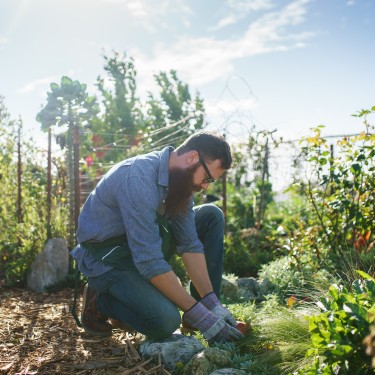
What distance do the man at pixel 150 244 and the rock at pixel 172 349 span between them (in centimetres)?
5

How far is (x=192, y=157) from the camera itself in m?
2.68

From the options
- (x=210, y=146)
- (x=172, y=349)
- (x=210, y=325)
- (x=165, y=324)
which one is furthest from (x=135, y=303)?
(x=210, y=146)

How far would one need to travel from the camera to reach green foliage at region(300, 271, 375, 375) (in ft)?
5.72

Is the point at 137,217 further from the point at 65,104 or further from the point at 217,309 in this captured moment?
the point at 65,104

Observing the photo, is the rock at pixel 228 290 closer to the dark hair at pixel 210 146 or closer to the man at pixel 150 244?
the man at pixel 150 244

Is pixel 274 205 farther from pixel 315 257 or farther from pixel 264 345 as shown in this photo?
pixel 264 345

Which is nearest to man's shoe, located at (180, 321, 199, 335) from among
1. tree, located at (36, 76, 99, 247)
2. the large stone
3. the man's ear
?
the man's ear

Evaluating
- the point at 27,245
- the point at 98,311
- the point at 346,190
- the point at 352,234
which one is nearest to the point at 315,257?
the point at 352,234

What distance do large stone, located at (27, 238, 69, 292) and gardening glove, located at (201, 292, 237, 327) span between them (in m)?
2.42

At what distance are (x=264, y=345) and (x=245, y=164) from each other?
6673mm

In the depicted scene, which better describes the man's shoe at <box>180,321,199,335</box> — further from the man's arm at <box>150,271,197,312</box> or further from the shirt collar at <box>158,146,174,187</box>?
the shirt collar at <box>158,146,174,187</box>

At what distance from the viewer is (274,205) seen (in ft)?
28.7

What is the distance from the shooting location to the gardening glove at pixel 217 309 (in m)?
2.69

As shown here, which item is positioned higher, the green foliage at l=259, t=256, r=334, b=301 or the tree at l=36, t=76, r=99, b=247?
the tree at l=36, t=76, r=99, b=247
